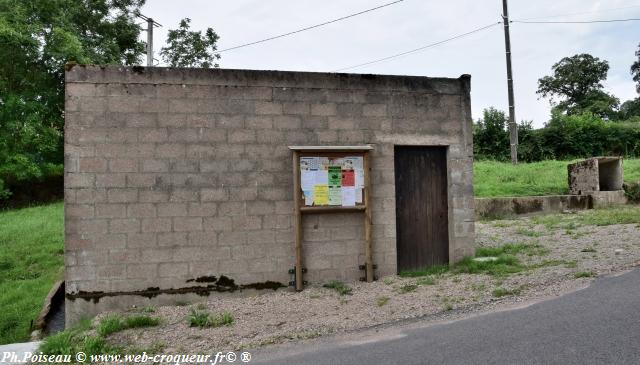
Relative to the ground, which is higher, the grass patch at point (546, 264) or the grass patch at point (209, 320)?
the grass patch at point (546, 264)

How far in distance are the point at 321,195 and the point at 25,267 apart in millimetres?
7802

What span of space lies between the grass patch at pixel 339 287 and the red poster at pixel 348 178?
1.48 m

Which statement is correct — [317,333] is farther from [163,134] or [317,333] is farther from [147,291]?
[163,134]

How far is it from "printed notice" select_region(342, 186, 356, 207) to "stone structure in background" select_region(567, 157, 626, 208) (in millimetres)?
11316

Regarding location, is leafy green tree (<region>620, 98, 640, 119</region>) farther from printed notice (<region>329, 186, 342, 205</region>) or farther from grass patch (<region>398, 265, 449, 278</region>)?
printed notice (<region>329, 186, 342, 205</region>)

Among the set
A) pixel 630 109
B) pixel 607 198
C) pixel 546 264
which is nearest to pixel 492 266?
pixel 546 264

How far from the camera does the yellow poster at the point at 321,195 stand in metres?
6.41

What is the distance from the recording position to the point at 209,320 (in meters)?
5.14

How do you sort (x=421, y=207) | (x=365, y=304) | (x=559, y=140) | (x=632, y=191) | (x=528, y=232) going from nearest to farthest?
1. (x=365, y=304)
2. (x=421, y=207)
3. (x=528, y=232)
4. (x=632, y=191)
5. (x=559, y=140)

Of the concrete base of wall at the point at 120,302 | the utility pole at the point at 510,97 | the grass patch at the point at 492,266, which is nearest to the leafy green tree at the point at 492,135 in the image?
the utility pole at the point at 510,97

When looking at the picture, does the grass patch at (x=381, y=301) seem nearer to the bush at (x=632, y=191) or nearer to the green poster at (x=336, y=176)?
the green poster at (x=336, y=176)

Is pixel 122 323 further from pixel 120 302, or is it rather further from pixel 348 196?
pixel 348 196

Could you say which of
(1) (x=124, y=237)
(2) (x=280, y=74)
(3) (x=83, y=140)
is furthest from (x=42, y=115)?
(2) (x=280, y=74)

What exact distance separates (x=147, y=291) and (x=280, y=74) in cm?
365
